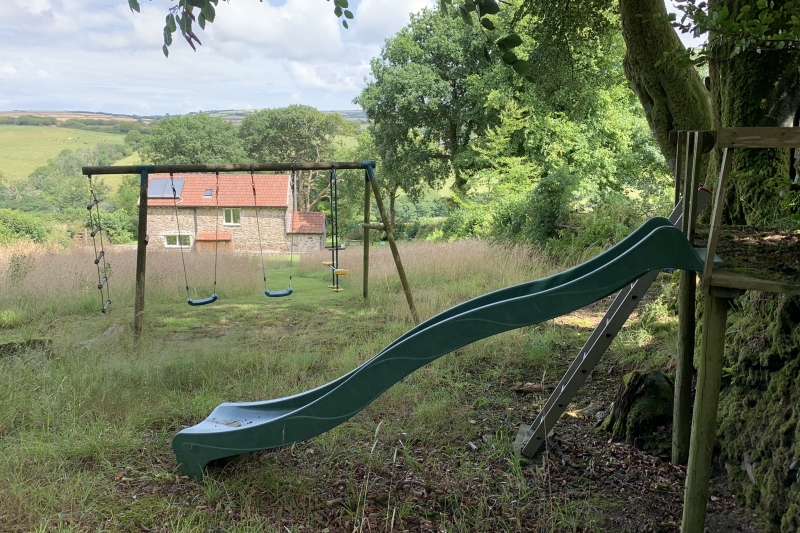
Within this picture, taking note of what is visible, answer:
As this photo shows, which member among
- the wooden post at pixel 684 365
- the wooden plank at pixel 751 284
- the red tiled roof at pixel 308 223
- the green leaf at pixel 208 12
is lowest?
the red tiled roof at pixel 308 223

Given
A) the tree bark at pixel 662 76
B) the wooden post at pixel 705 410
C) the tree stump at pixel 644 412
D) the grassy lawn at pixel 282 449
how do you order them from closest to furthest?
the wooden post at pixel 705 410
the grassy lawn at pixel 282 449
the tree stump at pixel 644 412
the tree bark at pixel 662 76

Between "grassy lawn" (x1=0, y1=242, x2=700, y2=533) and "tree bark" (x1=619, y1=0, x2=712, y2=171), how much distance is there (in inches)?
74.8

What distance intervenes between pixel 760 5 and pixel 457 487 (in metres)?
2.42

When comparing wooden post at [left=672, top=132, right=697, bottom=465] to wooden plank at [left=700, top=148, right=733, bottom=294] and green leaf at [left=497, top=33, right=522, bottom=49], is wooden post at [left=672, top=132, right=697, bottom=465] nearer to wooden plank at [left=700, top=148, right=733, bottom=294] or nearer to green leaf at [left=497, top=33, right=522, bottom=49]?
wooden plank at [left=700, top=148, right=733, bottom=294]

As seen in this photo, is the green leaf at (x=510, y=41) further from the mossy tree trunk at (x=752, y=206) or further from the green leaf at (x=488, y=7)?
the mossy tree trunk at (x=752, y=206)

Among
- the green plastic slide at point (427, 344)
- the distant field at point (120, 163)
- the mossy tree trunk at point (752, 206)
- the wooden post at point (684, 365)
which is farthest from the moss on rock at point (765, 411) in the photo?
the distant field at point (120, 163)

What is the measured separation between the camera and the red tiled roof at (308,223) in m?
30.6

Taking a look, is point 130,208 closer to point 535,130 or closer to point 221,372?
point 535,130

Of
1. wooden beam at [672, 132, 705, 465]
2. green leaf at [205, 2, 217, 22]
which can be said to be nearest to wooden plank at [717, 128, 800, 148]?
wooden beam at [672, 132, 705, 465]

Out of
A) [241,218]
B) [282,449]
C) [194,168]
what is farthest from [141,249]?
[241,218]

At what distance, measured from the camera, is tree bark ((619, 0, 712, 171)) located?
4852mm

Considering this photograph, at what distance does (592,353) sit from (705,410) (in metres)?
0.81

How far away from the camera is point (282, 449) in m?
3.19

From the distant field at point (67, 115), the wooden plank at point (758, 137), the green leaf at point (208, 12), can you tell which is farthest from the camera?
the distant field at point (67, 115)
